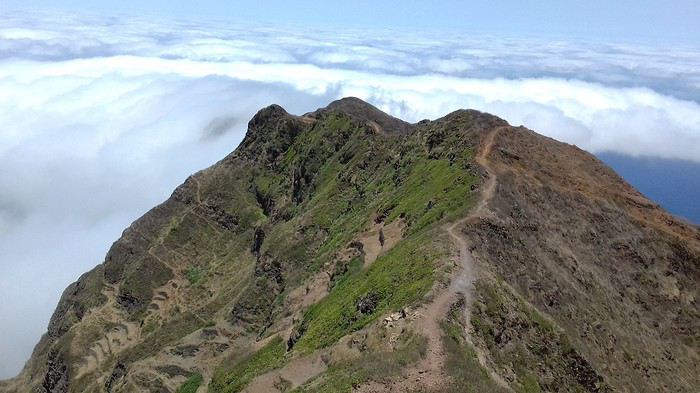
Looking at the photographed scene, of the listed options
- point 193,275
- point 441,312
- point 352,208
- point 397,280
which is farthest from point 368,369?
point 193,275

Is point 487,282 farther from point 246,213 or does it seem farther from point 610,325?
point 246,213

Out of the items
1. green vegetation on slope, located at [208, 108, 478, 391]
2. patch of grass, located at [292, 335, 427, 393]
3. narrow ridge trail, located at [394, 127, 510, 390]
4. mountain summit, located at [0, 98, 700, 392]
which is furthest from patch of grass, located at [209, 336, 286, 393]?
narrow ridge trail, located at [394, 127, 510, 390]

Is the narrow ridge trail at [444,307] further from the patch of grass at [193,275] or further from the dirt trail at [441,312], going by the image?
the patch of grass at [193,275]

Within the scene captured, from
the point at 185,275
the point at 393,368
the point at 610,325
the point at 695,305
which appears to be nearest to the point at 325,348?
the point at 393,368

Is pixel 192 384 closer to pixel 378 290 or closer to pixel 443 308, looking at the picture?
pixel 378 290

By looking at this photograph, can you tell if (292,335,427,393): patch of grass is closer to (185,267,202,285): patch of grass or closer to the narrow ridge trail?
the narrow ridge trail

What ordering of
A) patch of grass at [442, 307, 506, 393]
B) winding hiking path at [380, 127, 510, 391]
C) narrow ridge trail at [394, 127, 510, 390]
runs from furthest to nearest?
1. narrow ridge trail at [394, 127, 510, 390]
2. winding hiking path at [380, 127, 510, 391]
3. patch of grass at [442, 307, 506, 393]

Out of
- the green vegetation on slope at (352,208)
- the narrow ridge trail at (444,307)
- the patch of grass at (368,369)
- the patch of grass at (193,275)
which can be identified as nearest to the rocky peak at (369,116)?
the green vegetation on slope at (352,208)
